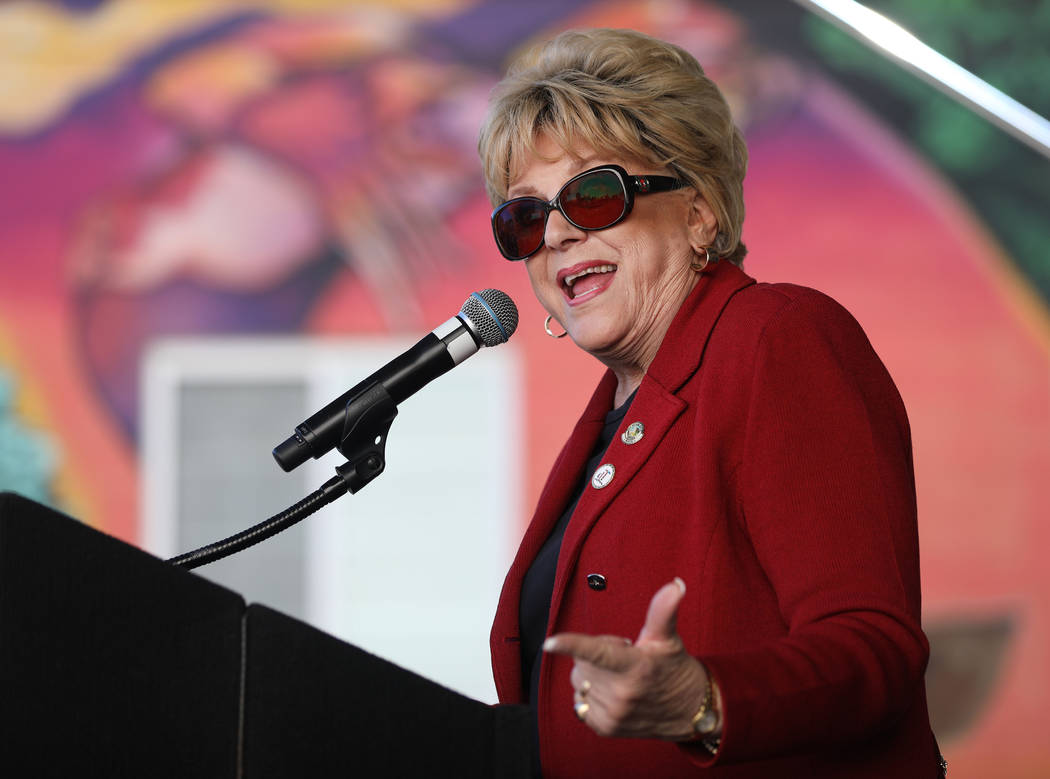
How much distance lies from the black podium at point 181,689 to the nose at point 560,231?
88 cm

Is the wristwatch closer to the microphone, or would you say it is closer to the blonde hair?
the microphone

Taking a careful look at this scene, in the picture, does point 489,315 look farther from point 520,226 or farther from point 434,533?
point 434,533

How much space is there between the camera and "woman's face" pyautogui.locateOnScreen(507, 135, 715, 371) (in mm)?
1716

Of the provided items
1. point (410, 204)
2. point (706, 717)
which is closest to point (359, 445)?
point (706, 717)

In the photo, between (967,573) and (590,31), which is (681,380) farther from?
(967,573)

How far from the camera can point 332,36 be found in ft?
17.8

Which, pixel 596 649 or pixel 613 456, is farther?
pixel 613 456

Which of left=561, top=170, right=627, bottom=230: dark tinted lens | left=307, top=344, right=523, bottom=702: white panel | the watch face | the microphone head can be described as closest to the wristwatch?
the watch face

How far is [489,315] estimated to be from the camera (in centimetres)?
162

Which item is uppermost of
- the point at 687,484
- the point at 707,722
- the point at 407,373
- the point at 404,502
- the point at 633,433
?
the point at 404,502

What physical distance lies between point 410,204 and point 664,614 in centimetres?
463

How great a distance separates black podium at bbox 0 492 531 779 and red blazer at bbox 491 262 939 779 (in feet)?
0.87

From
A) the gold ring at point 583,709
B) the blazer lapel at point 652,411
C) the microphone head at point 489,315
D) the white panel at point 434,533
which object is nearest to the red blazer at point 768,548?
the blazer lapel at point 652,411

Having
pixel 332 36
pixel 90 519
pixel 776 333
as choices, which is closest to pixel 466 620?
pixel 90 519
